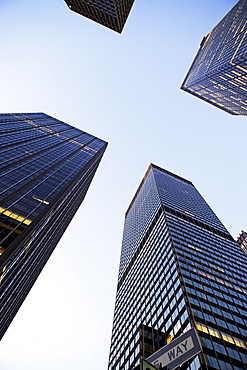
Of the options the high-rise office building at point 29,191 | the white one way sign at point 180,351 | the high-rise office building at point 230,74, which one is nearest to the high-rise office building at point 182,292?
the white one way sign at point 180,351

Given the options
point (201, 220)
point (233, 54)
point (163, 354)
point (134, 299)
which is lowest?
point (134, 299)

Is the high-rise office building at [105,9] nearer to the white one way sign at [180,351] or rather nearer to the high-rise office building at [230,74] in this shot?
the high-rise office building at [230,74]

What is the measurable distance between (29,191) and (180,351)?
2357 inches

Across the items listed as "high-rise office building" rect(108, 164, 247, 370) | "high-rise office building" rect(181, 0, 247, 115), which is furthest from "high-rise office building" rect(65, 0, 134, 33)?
"high-rise office building" rect(108, 164, 247, 370)

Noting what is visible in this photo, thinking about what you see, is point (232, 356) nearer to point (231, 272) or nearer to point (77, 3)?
point (231, 272)

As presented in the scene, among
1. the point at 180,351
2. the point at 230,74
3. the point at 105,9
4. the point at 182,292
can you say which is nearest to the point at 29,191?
the point at 182,292

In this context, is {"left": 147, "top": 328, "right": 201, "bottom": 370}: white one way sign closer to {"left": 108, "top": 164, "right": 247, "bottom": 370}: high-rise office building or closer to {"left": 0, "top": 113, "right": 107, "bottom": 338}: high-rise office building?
{"left": 108, "top": 164, "right": 247, "bottom": 370}: high-rise office building

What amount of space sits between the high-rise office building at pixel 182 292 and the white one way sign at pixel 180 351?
19.1 m

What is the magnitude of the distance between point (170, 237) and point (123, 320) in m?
27.2

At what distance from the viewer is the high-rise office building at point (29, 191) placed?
47906 mm

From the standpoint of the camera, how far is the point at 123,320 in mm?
74000

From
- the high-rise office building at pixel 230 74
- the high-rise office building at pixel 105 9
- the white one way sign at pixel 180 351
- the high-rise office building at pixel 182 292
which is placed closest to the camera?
the white one way sign at pixel 180 351

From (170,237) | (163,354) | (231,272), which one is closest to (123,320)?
(170,237)

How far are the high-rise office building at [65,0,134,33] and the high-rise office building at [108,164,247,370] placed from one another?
86.1 m
